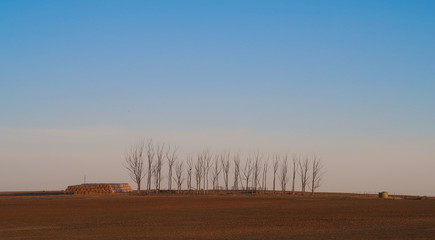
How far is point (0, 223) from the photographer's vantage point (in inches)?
1442

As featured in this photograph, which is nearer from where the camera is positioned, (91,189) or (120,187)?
(91,189)

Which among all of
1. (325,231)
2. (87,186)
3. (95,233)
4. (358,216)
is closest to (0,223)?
(95,233)

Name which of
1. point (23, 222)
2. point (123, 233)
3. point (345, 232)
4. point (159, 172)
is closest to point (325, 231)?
point (345, 232)

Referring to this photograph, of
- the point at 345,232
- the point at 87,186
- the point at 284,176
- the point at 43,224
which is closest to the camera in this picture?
the point at 345,232

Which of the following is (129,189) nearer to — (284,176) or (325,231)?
(284,176)

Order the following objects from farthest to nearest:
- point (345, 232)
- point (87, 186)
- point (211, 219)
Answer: point (87, 186) → point (211, 219) → point (345, 232)

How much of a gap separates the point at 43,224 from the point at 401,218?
22757 mm

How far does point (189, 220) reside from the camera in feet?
122

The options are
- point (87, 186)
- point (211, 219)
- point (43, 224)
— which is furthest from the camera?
point (87, 186)

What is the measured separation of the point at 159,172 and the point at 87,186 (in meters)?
11.7

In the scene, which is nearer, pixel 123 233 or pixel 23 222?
pixel 123 233

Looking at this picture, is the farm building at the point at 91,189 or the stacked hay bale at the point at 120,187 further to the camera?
the stacked hay bale at the point at 120,187

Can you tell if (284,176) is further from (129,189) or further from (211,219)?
(211,219)

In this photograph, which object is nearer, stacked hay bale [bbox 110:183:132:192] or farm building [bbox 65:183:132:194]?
farm building [bbox 65:183:132:194]
